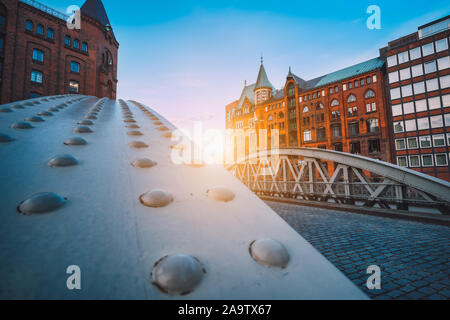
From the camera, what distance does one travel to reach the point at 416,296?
2.20 m

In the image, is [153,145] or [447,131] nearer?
[153,145]

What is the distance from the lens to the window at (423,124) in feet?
87.1

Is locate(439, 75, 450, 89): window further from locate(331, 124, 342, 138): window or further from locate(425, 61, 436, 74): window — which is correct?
locate(331, 124, 342, 138): window

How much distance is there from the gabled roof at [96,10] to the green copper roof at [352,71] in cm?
3343

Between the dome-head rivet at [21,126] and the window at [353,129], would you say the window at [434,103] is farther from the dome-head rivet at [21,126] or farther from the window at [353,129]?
the dome-head rivet at [21,126]

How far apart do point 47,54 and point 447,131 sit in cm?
4821

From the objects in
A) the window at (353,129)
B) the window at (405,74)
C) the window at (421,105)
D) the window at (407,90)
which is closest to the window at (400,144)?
the window at (421,105)

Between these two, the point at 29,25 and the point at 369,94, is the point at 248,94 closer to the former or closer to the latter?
the point at 369,94

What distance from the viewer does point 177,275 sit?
28.7 inches

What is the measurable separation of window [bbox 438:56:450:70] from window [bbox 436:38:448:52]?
4.22 feet

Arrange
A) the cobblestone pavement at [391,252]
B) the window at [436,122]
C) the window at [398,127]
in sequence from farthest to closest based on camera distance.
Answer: the window at [398,127], the window at [436,122], the cobblestone pavement at [391,252]

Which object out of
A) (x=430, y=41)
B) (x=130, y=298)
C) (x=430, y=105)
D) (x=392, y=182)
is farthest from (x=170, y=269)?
(x=430, y=41)

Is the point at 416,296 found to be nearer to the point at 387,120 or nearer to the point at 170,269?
the point at 170,269

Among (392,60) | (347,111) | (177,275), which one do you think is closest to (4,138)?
(177,275)
